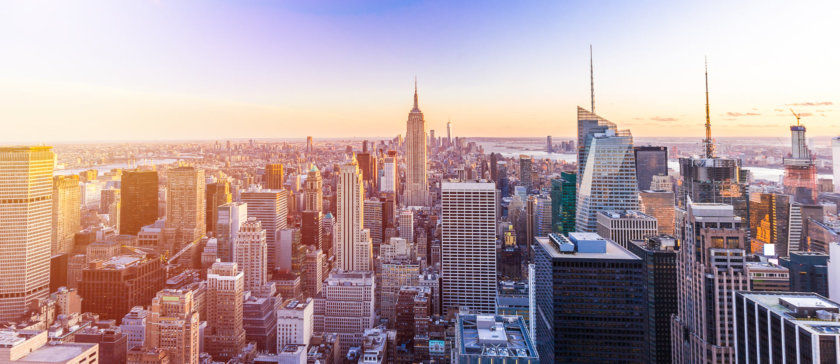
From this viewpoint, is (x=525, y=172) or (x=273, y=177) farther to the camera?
(x=525, y=172)

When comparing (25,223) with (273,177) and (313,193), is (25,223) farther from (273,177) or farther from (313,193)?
(313,193)

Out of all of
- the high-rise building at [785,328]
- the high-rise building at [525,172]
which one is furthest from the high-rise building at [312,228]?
the high-rise building at [785,328]

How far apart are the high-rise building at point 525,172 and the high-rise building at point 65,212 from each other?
13623mm

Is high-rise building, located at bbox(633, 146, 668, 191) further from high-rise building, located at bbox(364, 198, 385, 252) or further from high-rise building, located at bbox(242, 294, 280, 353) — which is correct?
high-rise building, located at bbox(242, 294, 280, 353)

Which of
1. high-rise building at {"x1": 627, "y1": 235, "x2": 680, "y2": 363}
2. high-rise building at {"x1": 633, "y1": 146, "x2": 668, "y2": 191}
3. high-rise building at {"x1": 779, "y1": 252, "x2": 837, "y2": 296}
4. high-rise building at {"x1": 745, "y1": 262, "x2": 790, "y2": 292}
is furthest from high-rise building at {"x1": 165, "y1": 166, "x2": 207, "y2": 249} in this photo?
high-rise building at {"x1": 779, "y1": 252, "x2": 837, "y2": 296}

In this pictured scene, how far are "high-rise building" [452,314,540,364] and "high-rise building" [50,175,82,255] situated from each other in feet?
33.3

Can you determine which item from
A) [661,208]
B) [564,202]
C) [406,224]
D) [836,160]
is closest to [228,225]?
[406,224]

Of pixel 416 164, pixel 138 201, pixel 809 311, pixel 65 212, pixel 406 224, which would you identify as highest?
pixel 416 164

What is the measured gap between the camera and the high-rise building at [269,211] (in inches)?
653

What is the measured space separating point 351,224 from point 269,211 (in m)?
3.31

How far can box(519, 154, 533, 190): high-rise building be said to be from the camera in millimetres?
17592

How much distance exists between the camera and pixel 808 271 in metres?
8.76

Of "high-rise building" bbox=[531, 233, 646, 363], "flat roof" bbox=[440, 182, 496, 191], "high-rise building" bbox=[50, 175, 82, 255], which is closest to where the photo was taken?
"high-rise building" bbox=[531, 233, 646, 363]

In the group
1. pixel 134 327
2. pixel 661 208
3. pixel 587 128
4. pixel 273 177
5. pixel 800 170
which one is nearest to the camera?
pixel 134 327
